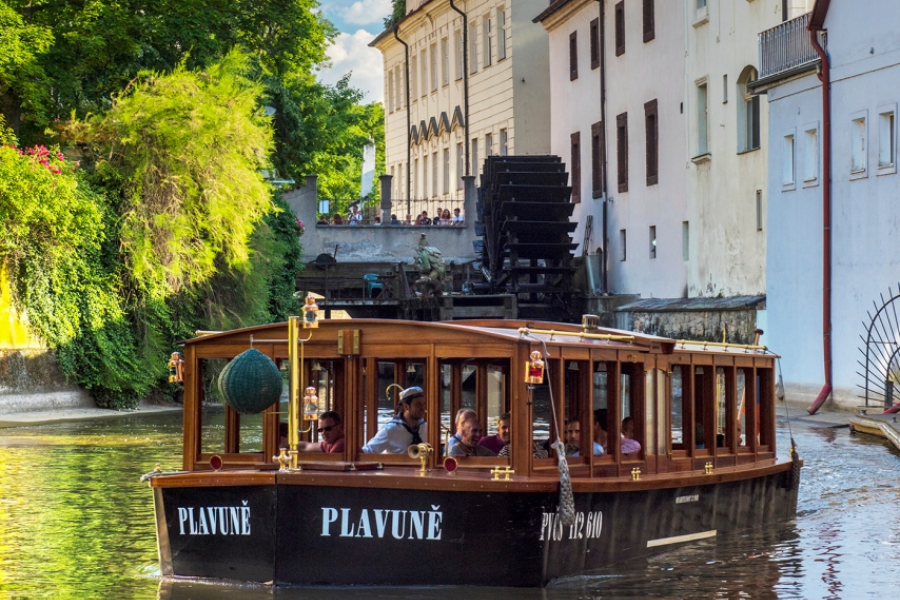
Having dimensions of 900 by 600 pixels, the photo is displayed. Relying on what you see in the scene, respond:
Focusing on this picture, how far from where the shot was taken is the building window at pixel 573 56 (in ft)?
165

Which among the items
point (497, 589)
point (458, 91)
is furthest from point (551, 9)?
point (497, 589)

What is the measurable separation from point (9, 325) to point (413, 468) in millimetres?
21092

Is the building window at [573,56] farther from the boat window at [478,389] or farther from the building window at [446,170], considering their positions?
the boat window at [478,389]

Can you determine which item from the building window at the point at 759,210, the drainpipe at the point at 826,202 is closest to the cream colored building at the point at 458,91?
the building window at the point at 759,210

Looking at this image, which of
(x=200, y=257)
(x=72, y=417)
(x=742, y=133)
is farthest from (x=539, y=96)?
(x=72, y=417)

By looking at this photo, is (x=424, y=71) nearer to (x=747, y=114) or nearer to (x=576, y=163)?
(x=576, y=163)

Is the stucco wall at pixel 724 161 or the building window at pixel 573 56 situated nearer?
the stucco wall at pixel 724 161

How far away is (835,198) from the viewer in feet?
101

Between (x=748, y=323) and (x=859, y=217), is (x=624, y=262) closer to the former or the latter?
(x=748, y=323)

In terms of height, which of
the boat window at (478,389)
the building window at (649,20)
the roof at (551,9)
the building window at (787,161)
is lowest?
the boat window at (478,389)

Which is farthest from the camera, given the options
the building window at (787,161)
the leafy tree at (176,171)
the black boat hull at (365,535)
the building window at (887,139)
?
A: the leafy tree at (176,171)

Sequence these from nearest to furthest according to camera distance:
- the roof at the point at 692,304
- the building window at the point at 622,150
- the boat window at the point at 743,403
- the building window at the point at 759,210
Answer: the boat window at the point at 743,403 → the roof at the point at 692,304 → the building window at the point at 759,210 → the building window at the point at 622,150

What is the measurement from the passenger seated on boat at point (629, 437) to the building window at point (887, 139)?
1637 centimetres

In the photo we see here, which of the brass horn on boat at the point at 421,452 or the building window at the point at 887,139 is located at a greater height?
the building window at the point at 887,139
